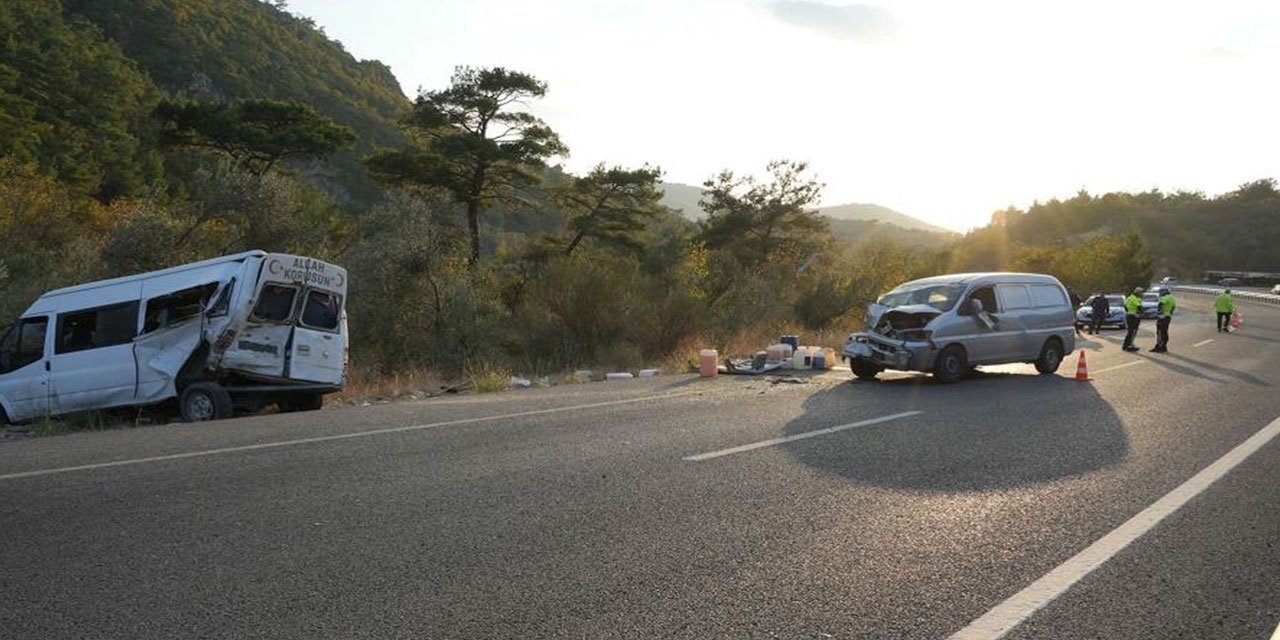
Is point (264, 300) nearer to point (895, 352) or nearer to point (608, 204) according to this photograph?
point (895, 352)

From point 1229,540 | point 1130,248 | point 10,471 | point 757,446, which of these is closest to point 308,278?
point 10,471

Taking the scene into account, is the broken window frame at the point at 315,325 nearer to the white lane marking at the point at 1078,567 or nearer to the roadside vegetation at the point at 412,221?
the roadside vegetation at the point at 412,221

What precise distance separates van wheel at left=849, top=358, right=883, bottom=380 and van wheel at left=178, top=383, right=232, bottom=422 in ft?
33.3

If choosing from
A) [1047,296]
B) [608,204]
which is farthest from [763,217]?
[1047,296]

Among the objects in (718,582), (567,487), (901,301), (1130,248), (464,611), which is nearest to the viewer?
(464,611)

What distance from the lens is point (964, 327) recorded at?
14156 millimetres

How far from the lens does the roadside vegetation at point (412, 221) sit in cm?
2366

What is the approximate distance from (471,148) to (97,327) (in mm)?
26086

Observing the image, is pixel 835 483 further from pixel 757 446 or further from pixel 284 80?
pixel 284 80

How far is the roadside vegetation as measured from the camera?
23664mm

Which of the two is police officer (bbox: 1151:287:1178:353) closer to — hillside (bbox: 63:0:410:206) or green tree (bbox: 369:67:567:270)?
green tree (bbox: 369:67:567:270)

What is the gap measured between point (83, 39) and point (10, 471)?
71854 mm

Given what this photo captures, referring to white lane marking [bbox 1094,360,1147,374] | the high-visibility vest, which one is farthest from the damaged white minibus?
the high-visibility vest

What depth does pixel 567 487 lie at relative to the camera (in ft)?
19.2
